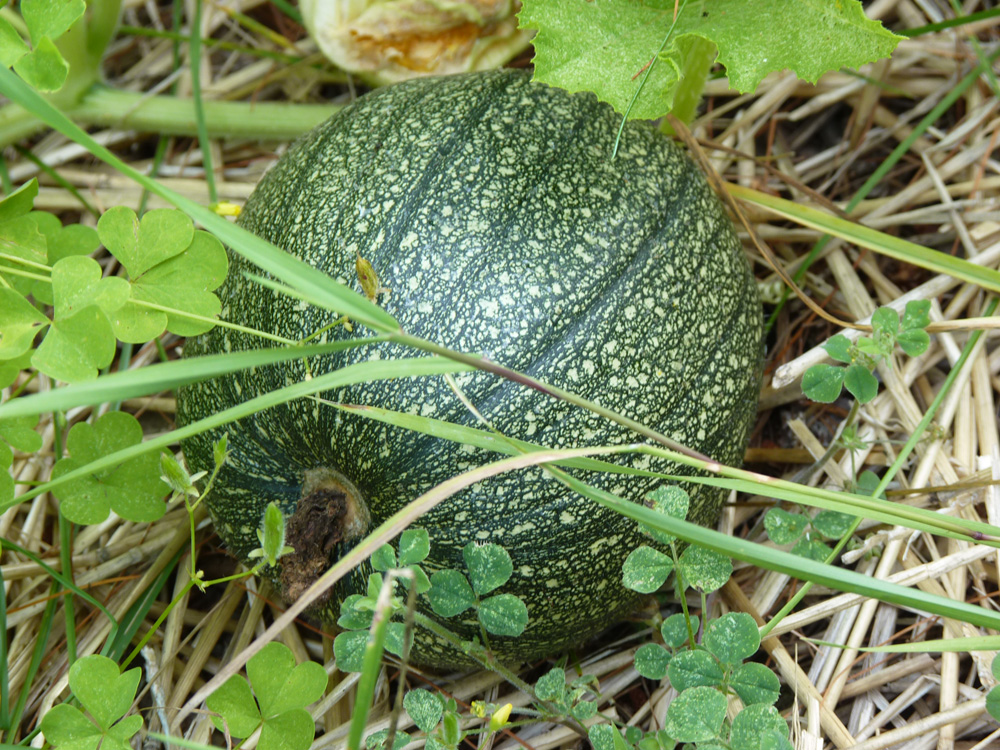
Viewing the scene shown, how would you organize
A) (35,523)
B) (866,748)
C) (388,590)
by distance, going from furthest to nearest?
(35,523), (866,748), (388,590)

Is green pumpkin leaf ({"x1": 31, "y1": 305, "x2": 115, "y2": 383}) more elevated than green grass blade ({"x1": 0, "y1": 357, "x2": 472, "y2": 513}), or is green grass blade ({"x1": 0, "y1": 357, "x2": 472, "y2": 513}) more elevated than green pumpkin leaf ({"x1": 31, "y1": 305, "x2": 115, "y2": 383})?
green grass blade ({"x1": 0, "y1": 357, "x2": 472, "y2": 513})

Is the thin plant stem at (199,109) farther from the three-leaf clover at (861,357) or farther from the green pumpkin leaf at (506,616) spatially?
the three-leaf clover at (861,357)

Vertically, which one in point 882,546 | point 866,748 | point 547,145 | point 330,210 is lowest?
point 866,748

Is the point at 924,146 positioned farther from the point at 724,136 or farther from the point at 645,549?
the point at 645,549

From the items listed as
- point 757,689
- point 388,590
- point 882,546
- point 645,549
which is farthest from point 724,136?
point 388,590

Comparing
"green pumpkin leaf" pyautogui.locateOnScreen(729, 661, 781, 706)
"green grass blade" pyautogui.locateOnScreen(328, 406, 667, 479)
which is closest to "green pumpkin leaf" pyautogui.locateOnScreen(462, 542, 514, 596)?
"green grass blade" pyautogui.locateOnScreen(328, 406, 667, 479)

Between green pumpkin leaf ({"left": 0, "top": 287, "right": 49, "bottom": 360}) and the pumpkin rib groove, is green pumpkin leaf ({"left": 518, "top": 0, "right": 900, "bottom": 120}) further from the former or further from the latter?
green pumpkin leaf ({"left": 0, "top": 287, "right": 49, "bottom": 360})

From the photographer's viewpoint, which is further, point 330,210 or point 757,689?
point 330,210

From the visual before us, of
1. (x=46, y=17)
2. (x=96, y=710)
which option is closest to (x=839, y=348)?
(x=96, y=710)
